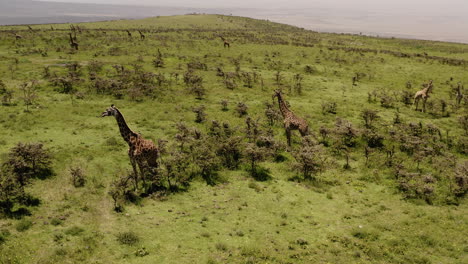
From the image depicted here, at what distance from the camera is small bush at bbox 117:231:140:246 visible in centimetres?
1170

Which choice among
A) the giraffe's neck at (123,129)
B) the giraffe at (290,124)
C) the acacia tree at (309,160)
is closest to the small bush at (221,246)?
the giraffe's neck at (123,129)

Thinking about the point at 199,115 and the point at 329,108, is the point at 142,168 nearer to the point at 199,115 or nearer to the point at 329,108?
the point at 199,115

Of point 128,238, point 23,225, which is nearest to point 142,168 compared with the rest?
point 128,238

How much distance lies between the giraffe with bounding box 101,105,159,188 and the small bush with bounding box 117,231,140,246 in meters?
3.37

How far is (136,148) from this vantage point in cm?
1491

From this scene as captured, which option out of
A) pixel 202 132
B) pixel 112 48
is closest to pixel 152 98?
pixel 202 132

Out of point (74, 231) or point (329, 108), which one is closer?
point (74, 231)

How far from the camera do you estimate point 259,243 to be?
12156 millimetres

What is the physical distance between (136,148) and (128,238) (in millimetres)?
4650

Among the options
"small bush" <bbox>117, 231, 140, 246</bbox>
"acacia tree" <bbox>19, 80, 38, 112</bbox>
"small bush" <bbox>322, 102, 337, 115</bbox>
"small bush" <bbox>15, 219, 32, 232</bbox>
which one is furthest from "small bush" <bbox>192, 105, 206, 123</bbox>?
"small bush" <bbox>15, 219, 32, 232</bbox>

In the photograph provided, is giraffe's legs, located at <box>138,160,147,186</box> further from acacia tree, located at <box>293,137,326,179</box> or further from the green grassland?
acacia tree, located at <box>293,137,326,179</box>

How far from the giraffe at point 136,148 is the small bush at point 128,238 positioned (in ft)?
11.1

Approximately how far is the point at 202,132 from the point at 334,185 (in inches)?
391

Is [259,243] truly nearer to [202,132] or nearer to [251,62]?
[202,132]
